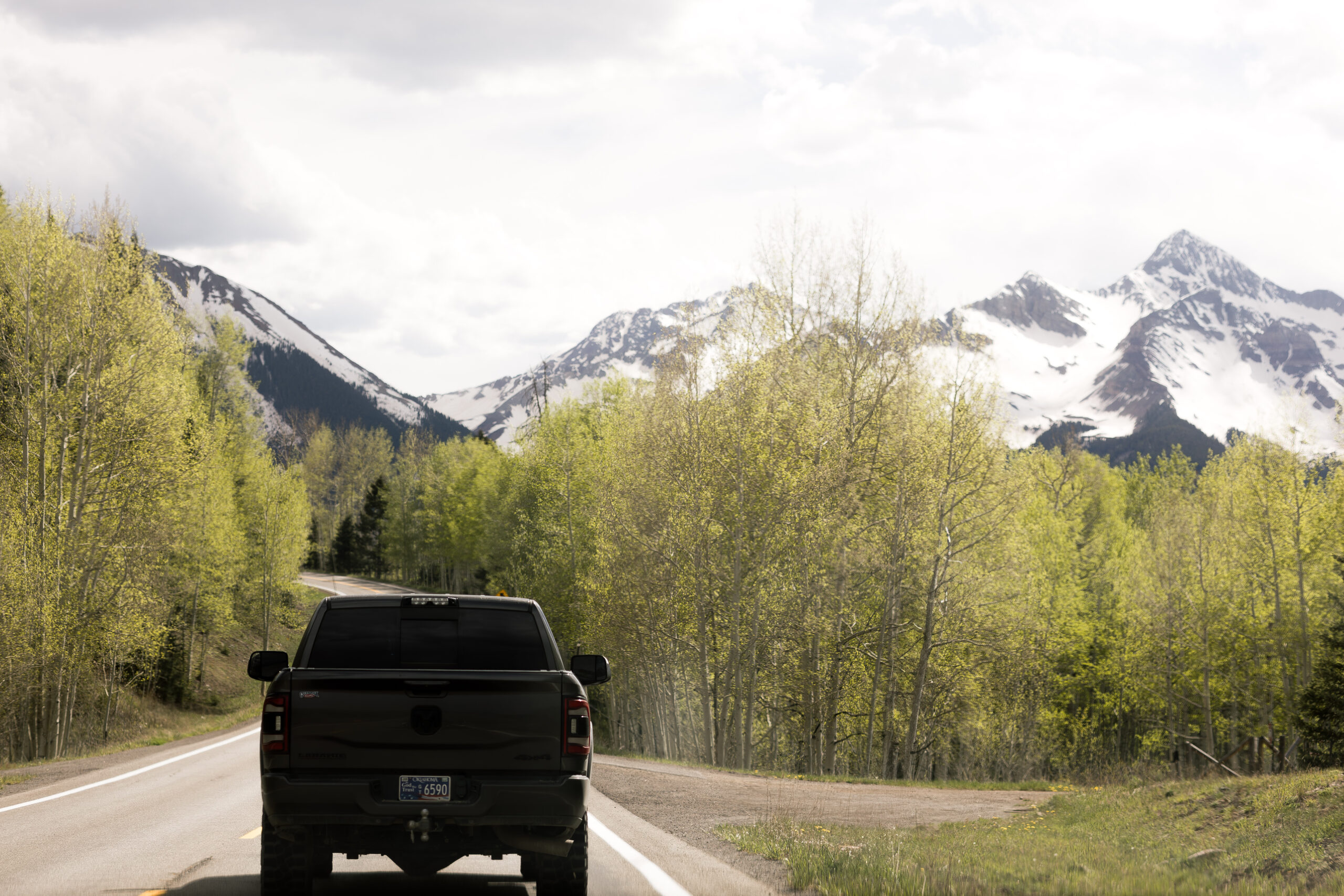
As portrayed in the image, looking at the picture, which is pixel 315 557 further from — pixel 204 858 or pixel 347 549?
pixel 204 858

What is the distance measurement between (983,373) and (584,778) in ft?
76.9

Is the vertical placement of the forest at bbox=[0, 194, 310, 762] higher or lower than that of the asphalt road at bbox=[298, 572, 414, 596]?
higher

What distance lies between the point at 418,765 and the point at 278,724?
85cm

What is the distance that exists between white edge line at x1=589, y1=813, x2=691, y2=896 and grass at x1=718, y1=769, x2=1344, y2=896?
926 millimetres

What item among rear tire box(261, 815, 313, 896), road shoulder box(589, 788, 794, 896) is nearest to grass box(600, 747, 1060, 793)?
road shoulder box(589, 788, 794, 896)

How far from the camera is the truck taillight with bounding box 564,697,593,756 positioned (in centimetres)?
630

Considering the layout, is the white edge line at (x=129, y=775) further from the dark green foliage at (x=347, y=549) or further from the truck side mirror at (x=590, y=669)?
the dark green foliage at (x=347, y=549)

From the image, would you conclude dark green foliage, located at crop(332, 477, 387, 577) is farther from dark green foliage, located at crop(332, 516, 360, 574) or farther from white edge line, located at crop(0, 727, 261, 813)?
white edge line, located at crop(0, 727, 261, 813)

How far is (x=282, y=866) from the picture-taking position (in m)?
6.44

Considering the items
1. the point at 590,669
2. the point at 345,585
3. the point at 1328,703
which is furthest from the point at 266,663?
the point at 345,585

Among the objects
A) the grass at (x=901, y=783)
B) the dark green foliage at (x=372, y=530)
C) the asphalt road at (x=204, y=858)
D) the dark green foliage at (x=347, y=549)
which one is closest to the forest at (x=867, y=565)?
the grass at (x=901, y=783)

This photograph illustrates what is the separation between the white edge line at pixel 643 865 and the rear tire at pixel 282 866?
236cm

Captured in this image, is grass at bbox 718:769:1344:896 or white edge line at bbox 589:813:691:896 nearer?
white edge line at bbox 589:813:691:896

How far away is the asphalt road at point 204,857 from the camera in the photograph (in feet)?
24.4
